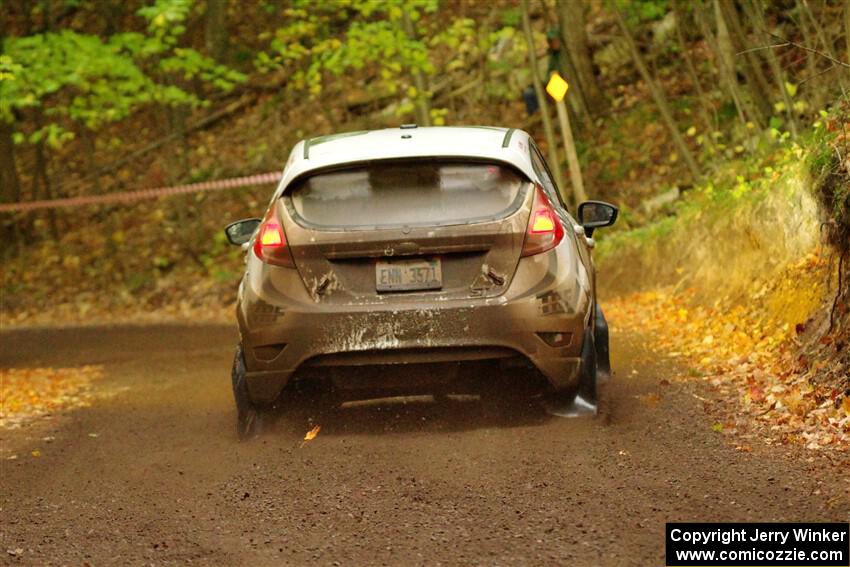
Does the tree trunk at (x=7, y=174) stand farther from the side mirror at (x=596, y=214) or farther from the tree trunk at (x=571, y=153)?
the side mirror at (x=596, y=214)

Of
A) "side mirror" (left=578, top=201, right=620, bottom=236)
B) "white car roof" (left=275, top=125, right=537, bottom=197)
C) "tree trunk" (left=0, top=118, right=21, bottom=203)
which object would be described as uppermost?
"white car roof" (left=275, top=125, right=537, bottom=197)

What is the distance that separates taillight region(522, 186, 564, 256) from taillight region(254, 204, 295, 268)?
142 cm

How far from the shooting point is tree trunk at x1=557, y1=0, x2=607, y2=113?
23328mm

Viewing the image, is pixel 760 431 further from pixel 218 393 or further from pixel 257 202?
pixel 257 202

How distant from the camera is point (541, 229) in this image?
24.6ft

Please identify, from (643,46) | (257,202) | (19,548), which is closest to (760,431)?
(19,548)

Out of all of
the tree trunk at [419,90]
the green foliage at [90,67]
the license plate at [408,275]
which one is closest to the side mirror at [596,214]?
the license plate at [408,275]

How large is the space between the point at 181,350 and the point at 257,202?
450 inches

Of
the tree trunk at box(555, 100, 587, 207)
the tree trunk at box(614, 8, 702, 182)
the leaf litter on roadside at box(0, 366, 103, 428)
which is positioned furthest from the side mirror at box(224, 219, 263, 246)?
the tree trunk at box(614, 8, 702, 182)

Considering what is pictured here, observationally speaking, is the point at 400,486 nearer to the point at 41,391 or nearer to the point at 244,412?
the point at 244,412

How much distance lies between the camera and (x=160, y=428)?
9258 mm

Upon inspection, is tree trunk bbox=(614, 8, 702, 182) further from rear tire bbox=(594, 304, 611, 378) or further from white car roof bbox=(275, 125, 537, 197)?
white car roof bbox=(275, 125, 537, 197)

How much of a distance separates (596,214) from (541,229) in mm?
1627

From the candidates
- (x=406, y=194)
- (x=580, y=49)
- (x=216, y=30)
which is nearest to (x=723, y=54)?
(x=580, y=49)
